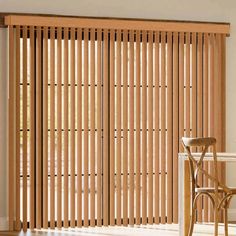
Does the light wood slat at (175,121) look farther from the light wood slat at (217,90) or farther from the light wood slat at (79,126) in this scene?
the light wood slat at (79,126)

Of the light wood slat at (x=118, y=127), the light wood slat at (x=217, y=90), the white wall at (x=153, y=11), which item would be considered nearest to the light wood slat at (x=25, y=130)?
the white wall at (x=153, y=11)

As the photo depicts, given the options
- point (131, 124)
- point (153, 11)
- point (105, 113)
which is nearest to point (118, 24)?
point (153, 11)

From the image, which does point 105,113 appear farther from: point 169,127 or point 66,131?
point 169,127

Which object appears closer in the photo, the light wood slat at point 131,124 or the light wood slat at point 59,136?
the light wood slat at point 59,136

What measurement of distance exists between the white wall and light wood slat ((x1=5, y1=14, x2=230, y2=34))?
0.41 feet

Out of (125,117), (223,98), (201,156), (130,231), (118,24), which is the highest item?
(118,24)

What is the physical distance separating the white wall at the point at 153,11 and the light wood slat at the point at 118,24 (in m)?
0.12

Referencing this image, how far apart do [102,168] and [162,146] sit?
71 centimetres

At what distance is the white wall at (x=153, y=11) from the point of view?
6.65m

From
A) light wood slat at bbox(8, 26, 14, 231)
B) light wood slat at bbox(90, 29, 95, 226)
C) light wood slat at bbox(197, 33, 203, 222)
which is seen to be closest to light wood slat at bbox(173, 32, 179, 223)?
light wood slat at bbox(197, 33, 203, 222)

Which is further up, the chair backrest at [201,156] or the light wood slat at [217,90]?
the light wood slat at [217,90]

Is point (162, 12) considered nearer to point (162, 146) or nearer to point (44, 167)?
point (162, 146)

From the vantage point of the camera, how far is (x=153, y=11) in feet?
23.0

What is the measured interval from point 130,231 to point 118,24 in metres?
2.20
